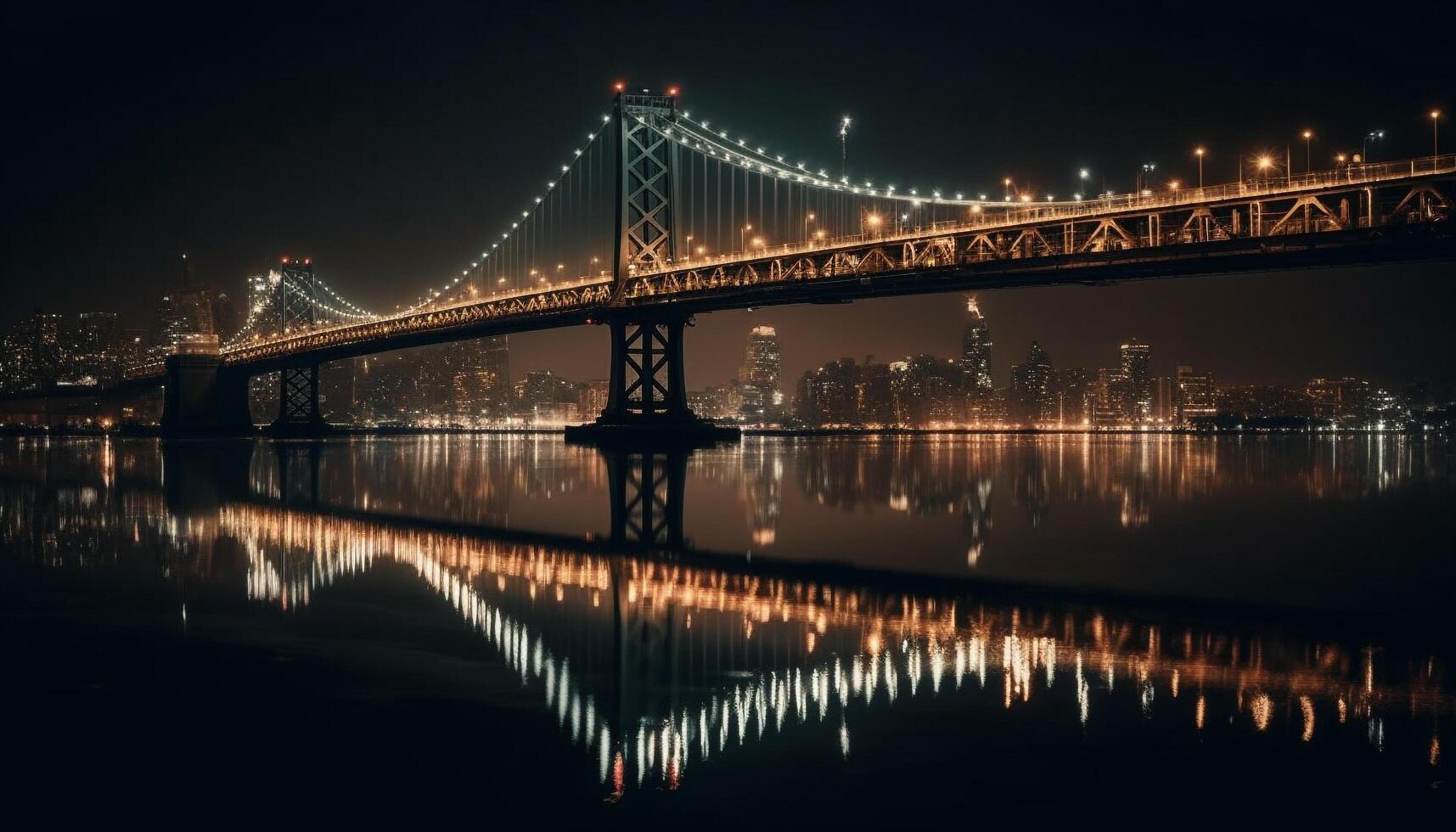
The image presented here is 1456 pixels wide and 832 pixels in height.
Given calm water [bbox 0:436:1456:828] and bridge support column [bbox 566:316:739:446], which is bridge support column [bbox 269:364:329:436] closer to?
bridge support column [bbox 566:316:739:446]

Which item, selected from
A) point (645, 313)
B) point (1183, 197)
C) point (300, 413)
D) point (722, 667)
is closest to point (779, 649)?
point (722, 667)

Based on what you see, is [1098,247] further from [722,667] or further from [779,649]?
[722,667]

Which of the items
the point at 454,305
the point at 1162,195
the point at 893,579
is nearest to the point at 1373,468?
the point at 1162,195

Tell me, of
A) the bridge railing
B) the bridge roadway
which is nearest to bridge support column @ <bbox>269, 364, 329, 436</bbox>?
the bridge roadway

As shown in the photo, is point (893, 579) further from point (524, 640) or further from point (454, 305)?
point (454, 305)

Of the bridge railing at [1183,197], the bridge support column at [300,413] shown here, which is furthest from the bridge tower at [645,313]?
the bridge support column at [300,413]

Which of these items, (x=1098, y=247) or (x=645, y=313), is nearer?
(x=1098, y=247)
